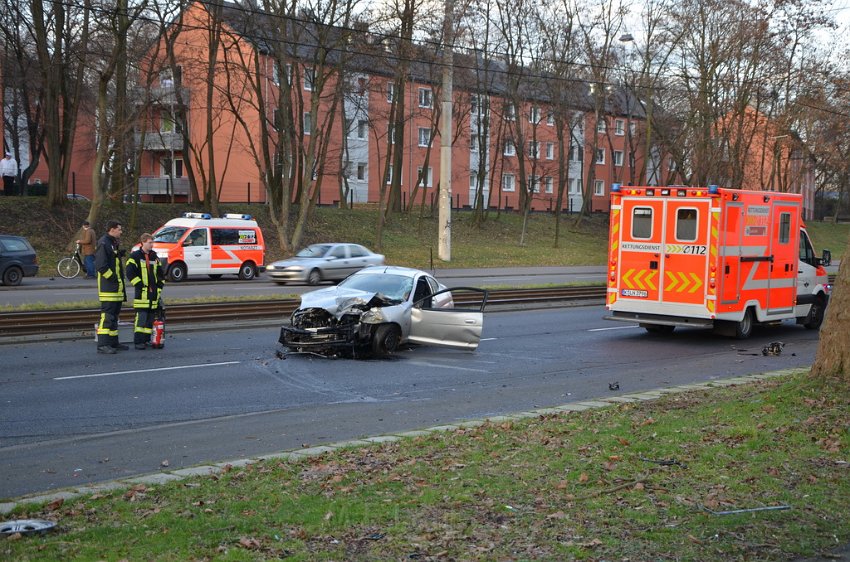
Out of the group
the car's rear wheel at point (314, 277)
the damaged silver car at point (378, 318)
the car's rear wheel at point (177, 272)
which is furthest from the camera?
the car's rear wheel at point (177, 272)

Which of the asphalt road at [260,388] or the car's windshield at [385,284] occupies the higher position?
the car's windshield at [385,284]

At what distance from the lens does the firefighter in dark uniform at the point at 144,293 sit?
15.3 meters

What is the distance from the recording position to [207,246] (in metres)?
32.6

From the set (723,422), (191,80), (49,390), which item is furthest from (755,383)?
(191,80)

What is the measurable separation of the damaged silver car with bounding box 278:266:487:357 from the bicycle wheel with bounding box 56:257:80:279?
17.9 meters

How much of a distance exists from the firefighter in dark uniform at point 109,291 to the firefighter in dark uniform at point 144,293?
0.32m

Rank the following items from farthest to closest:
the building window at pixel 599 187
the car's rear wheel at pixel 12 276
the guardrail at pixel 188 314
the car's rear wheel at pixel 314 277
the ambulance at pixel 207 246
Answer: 1. the building window at pixel 599 187
2. the ambulance at pixel 207 246
3. the car's rear wheel at pixel 314 277
4. the car's rear wheel at pixel 12 276
5. the guardrail at pixel 188 314

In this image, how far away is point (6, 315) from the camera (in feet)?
57.9

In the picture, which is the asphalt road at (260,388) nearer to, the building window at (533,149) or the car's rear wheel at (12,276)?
the car's rear wheel at (12,276)

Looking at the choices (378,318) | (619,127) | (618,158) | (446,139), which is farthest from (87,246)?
(618,158)

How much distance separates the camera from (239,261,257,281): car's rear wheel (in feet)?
112

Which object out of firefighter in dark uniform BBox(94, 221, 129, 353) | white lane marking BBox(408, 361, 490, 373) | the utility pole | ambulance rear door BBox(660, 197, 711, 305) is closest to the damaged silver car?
white lane marking BBox(408, 361, 490, 373)

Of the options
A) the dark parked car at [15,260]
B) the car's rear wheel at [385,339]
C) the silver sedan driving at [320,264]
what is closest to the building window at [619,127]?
the silver sedan driving at [320,264]

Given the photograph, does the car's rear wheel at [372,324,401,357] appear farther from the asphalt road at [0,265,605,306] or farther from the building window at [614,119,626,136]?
the building window at [614,119,626,136]
